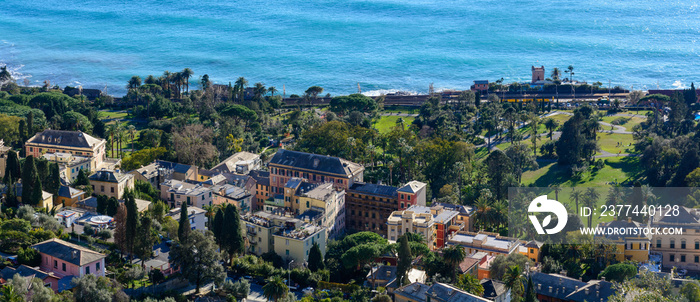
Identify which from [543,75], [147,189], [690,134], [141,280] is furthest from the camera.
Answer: [543,75]

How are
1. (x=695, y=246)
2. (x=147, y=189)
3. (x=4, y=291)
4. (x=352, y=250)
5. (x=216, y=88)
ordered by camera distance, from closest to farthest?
(x=4, y=291) < (x=352, y=250) < (x=695, y=246) < (x=147, y=189) < (x=216, y=88)

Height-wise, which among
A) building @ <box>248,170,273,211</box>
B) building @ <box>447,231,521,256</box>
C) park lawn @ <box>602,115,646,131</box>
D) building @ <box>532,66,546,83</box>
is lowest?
building @ <box>447,231,521,256</box>

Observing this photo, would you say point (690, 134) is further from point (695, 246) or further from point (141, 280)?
point (141, 280)

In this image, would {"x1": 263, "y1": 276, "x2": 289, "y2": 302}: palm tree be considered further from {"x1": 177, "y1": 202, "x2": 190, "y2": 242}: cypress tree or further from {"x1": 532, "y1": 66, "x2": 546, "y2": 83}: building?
{"x1": 532, "y1": 66, "x2": 546, "y2": 83}: building

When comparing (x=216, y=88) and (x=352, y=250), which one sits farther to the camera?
(x=216, y=88)

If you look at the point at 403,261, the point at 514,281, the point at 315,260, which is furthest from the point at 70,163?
the point at 514,281

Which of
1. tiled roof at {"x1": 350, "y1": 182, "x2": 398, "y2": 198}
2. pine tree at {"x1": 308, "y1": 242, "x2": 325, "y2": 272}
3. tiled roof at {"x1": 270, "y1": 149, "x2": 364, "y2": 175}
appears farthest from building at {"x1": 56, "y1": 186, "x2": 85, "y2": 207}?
tiled roof at {"x1": 350, "y1": 182, "x2": 398, "y2": 198}

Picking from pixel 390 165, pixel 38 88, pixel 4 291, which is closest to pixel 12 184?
pixel 4 291
